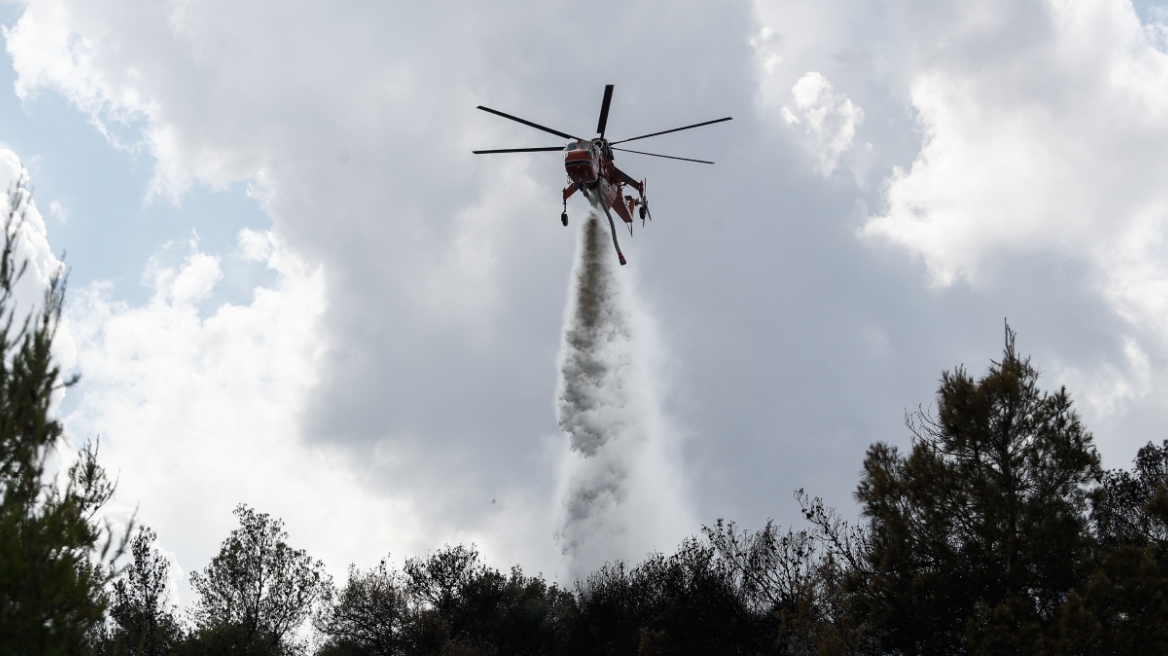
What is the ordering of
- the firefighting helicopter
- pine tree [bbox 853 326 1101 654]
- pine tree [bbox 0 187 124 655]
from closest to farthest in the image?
pine tree [bbox 0 187 124 655] < pine tree [bbox 853 326 1101 654] < the firefighting helicopter

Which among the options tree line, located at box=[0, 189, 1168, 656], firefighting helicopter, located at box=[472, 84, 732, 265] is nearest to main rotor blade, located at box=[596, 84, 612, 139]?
firefighting helicopter, located at box=[472, 84, 732, 265]

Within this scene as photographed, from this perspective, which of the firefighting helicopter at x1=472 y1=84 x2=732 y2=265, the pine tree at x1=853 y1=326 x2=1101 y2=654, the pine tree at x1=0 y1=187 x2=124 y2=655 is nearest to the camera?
the pine tree at x1=0 y1=187 x2=124 y2=655

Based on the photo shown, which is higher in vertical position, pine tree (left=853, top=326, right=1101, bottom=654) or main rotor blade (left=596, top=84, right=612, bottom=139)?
main rotor blade (left=596, top=84, right=612, bottom=139)

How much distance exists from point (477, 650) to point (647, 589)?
9116 mm

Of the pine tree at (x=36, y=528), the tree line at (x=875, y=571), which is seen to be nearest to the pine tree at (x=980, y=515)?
the tree line at (x=875, y=571)

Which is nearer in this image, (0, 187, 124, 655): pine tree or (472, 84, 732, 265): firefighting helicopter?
(0, 187, 124, 655): pine tree

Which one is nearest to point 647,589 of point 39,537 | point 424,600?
point 424,600

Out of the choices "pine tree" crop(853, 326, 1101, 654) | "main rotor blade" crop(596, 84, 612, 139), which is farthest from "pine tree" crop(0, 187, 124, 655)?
"main rotor blade" crop(596, 84, 612, 139)

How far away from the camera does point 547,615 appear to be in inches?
2202

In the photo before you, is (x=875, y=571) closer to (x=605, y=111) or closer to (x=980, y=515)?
(x=980, y=515)

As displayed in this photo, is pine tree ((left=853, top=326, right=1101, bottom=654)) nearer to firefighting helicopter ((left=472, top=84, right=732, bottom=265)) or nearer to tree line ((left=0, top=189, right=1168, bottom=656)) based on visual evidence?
tree line ((left=0, top=189, right=1168, bottom=656))

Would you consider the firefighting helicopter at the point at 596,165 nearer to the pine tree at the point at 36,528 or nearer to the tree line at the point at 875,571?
the tree line at the point at 875,571

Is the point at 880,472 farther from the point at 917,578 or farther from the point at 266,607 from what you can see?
the point at 266,607

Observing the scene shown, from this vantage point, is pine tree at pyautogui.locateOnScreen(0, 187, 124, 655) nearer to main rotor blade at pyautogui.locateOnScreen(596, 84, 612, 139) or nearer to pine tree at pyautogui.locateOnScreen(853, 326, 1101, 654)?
pine tree at pyautogui.locateOnScreen(853, 326, 1101, 654)
